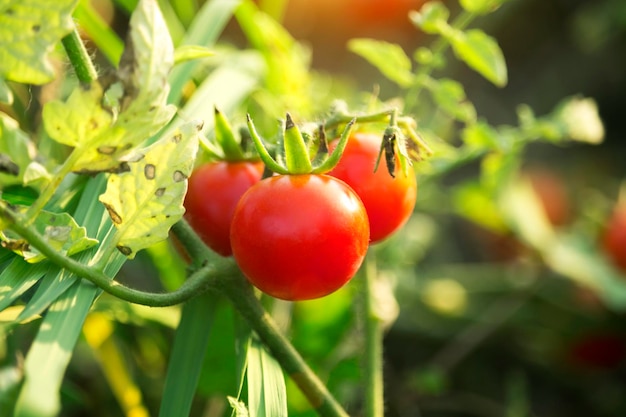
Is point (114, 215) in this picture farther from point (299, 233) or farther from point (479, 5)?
point (479, 5)

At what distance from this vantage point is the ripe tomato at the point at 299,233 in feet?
1.83

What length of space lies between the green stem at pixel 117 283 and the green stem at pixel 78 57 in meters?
0.14

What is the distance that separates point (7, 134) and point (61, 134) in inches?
2.6

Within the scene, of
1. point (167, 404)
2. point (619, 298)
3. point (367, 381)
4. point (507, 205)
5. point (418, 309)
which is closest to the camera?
point (167, 404)

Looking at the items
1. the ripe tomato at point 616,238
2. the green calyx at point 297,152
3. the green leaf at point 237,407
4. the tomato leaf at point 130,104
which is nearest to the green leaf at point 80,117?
the tomato leaf at point 130,104

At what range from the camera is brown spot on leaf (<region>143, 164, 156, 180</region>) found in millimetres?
541

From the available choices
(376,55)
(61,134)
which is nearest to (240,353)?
(61,134)

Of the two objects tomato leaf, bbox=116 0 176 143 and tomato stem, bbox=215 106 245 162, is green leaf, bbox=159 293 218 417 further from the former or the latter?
tomato leaf, bbox=116 0 176 143

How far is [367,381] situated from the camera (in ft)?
2.49

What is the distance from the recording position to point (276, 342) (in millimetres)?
664

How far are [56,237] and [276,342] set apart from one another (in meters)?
0.23

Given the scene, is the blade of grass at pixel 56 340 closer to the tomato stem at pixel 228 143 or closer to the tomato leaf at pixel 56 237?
the tomato leaf at pixel 56 237

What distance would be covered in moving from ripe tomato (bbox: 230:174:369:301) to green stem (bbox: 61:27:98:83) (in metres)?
0.17

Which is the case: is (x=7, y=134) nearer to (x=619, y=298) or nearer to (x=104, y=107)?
(x=104, y=107)
